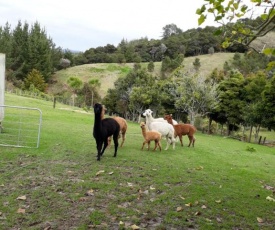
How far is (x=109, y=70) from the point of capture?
8419 cm

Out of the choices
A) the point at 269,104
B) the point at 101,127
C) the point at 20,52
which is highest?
the point at 20,52

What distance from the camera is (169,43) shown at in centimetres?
9531

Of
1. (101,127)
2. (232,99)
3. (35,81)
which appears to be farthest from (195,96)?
(35,81)

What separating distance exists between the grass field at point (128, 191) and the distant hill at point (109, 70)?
6214cm

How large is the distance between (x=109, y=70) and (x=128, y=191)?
258 ft

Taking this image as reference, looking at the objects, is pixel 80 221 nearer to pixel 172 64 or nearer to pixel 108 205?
pixel 108 205

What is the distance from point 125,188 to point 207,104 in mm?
27800

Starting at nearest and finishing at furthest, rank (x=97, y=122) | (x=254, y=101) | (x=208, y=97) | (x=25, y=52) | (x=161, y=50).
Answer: (x=97, y=122) → (x=254, y=101) → (x=208, y=97) → (x=25, y=52) → (x=161, y=50)

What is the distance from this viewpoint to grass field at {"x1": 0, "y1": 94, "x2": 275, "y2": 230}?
18.6 feet

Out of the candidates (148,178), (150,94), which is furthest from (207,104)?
(148,178)

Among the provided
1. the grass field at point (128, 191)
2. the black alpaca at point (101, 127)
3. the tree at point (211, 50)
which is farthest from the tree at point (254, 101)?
the tree at point (211, 50)

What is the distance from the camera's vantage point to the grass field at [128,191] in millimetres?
5672

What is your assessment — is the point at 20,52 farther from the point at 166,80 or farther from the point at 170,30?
the point at 170,30

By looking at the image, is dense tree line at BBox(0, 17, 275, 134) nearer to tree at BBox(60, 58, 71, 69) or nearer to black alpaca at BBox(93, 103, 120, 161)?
tree at BBox(60, 58, 71, 69)
